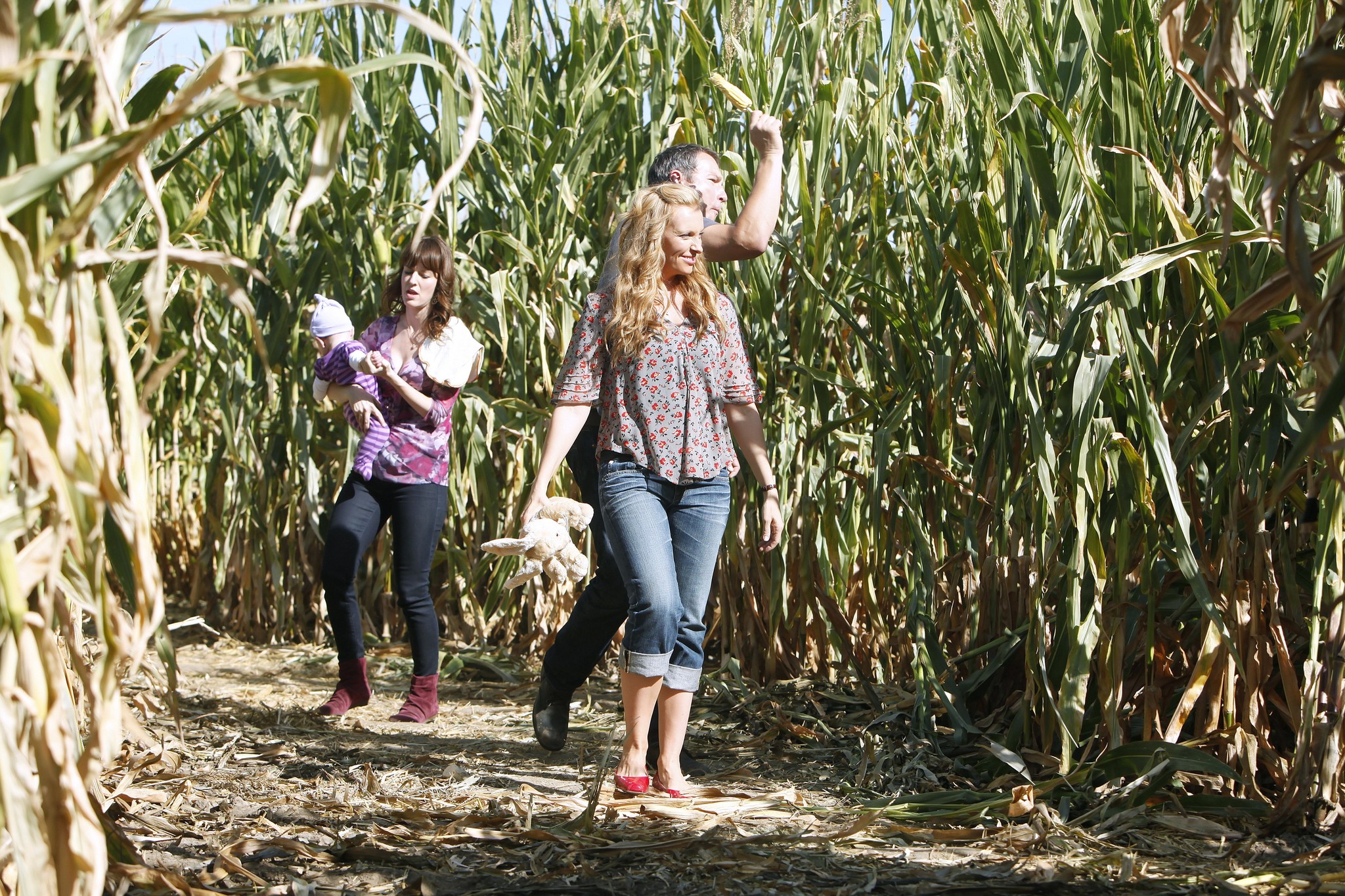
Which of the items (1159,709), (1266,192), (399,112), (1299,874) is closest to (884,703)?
(1159,709)

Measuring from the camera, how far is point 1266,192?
1486 mm

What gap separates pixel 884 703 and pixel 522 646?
1.64 metres

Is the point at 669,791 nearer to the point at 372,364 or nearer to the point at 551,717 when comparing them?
the point at 551,717

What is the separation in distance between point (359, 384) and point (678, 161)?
1.17 m

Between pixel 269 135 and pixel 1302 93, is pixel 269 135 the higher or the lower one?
the higher one

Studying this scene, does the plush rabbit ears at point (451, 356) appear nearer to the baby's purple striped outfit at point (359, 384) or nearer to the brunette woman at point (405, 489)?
the brunette woman at point (405, 489)

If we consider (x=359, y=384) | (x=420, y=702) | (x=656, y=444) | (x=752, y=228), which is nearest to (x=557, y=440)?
(x=656, y=444)

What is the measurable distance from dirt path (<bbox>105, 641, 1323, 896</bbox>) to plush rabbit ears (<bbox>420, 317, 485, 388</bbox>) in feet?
3.29

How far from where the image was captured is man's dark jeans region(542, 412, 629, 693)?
2.81 m

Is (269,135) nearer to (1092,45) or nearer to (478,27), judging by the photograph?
(478,27)

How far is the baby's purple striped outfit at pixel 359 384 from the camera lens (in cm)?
341

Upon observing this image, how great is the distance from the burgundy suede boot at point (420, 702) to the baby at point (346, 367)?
0.61 m

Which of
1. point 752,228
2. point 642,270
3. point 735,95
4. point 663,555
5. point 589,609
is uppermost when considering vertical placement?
point 735,95

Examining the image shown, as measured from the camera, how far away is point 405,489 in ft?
11.3
